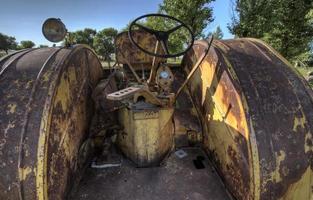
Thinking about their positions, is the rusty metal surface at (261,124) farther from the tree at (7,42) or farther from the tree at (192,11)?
the tree at (7,42)

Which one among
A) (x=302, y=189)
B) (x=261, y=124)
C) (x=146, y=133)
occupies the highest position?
(x=261, y=124)

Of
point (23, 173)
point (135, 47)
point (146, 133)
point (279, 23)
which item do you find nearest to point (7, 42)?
point (279, 23)

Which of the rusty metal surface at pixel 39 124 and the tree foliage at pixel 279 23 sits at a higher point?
the tree foliage at pixel 279 23

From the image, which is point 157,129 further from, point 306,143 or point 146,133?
point 306,143

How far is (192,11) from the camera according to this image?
40.8 ft

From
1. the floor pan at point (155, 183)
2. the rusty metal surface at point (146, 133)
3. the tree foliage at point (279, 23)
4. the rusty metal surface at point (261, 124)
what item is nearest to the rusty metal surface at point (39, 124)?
the floor pan at point (155, 183)

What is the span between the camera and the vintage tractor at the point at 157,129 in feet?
5.98

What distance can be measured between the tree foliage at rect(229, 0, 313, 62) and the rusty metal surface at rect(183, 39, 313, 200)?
859cm

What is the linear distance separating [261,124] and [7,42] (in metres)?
43.0

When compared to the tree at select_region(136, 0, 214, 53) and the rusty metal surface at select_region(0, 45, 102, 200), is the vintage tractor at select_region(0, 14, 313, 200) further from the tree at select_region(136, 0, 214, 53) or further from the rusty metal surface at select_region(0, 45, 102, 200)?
the tree at select_region(136, 0, 214, 53)

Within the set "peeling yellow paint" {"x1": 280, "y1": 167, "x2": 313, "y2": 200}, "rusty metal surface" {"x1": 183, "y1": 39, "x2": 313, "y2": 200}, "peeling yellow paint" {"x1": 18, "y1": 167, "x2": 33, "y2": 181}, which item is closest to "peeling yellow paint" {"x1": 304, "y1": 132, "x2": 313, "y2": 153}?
"rusty metal surface" {"x1": 183, "y1": 39, "x2": 313, "y2": 200}

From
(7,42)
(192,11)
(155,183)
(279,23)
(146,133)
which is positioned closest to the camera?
(155,183)

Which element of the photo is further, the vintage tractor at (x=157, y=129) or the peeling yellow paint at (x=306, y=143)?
the peeling yellow paint at (x=306, y=143)

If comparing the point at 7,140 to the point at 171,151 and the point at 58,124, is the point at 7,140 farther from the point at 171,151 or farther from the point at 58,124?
the point at 171,151
